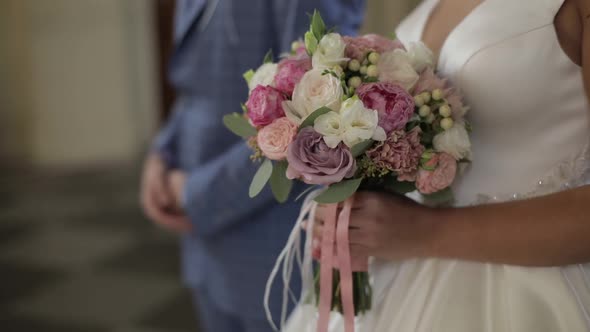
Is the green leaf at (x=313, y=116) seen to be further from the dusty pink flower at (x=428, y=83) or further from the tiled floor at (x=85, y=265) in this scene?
the tiled floor at (x=85, y=265)

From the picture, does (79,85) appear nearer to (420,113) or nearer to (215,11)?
(215,11)

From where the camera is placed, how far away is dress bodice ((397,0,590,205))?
1.00 m

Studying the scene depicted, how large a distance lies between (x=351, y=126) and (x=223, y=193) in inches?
25.3

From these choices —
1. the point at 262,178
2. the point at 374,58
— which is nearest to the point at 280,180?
the point at 262,178

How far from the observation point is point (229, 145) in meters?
1.58

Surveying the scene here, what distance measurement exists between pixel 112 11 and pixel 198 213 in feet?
16.8

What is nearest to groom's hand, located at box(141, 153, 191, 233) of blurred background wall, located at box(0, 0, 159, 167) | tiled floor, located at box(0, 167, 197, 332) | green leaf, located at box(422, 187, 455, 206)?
green leaf, located at box(422, 187, 455, 206)

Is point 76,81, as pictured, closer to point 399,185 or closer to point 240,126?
point 240,126

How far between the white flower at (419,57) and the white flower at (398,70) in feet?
0.07

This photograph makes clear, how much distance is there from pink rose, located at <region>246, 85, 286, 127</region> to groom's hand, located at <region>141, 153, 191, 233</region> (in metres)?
0.78

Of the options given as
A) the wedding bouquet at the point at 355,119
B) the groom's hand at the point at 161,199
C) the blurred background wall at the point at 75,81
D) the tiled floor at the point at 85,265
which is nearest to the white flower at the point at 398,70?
the wedding bouquet at the point at 355,119

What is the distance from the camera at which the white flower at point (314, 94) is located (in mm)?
922

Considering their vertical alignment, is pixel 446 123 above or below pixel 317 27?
below

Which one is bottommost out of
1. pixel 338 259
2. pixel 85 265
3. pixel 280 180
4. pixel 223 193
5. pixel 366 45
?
pixel 85 265
